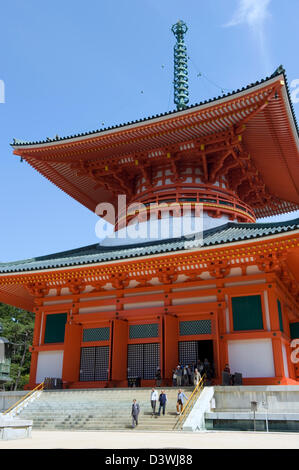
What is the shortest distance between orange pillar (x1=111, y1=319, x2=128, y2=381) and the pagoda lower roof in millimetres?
3184

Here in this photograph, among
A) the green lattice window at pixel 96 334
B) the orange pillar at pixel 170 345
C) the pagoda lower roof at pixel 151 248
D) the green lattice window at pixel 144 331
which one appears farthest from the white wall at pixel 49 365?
the orange pillar at pixel 170 345

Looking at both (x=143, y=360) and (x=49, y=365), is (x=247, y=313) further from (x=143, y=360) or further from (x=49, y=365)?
(x=49, y=365)

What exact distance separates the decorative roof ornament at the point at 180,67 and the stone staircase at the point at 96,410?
75.8 feet

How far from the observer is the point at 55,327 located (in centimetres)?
2058

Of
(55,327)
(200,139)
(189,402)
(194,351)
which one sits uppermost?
(200,139)

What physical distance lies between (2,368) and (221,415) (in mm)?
23481

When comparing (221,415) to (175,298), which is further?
(175,298)

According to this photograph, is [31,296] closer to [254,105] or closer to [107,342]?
[107,342]

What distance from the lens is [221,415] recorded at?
13188mm

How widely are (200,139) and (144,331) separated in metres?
10.1

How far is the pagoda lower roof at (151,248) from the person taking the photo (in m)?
16.0

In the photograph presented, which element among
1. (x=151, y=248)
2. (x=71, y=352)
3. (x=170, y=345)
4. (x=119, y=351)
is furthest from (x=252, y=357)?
(x=71, y=352)

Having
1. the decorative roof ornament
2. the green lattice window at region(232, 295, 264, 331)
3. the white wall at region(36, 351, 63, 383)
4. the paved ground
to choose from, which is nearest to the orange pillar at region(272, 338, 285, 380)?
the green lattice window at region(232, 295, 264, 331)

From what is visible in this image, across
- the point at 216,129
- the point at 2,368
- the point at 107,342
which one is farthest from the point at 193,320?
the point at 2,368
